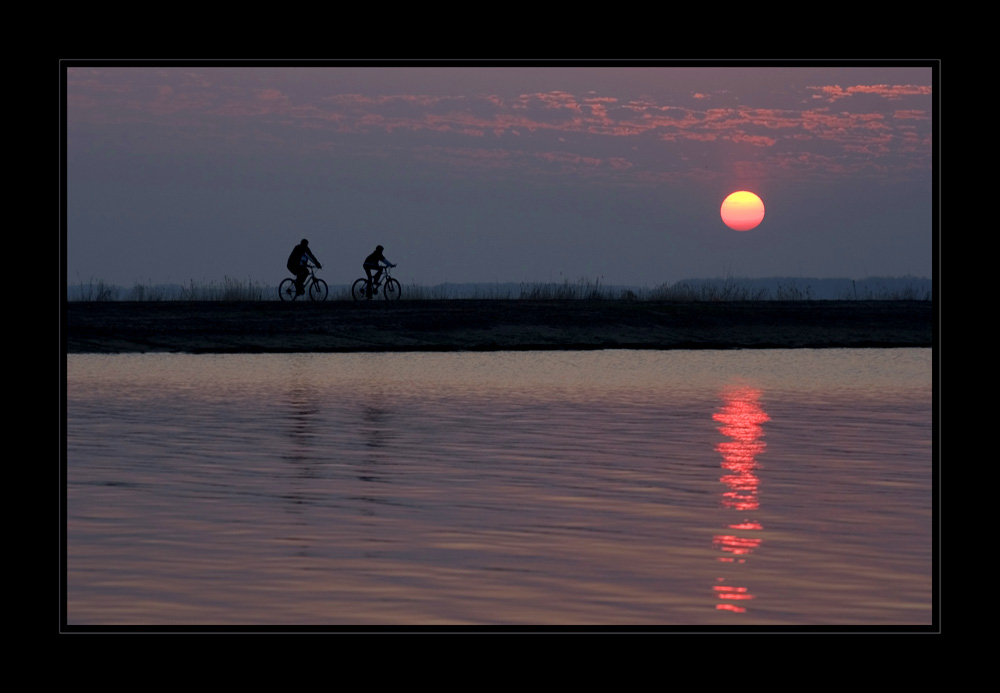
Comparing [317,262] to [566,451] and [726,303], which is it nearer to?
[726,303]

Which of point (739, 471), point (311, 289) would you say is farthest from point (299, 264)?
point (739, 471)

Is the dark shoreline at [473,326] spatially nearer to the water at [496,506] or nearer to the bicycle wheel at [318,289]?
the bicycle wheel at [318,289]

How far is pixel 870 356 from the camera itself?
31.8 meters

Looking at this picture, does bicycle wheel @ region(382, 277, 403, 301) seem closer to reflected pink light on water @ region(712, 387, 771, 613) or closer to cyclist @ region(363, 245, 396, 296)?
cyclist @ region(363, 245, 396, 296)

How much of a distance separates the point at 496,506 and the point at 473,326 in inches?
894

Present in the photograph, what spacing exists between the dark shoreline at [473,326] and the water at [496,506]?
31.4 feet

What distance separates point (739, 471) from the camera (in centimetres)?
1332

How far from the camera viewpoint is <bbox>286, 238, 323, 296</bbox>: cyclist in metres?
39.1

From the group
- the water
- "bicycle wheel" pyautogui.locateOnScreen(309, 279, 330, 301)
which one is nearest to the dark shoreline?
"bicycle wheel" pyautogui.locateOnScreen(309, 279, 330, 301)

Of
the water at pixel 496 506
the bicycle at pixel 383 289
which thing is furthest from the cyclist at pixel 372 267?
the water at pixel 496 506

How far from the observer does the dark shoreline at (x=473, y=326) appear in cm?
3170

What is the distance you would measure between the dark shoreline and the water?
9.58 m

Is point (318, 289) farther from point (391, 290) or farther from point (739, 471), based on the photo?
point (739, 471)
